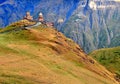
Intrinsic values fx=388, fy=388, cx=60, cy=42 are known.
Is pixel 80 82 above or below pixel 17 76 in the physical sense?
below

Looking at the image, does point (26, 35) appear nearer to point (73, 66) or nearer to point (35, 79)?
point (73, 66)

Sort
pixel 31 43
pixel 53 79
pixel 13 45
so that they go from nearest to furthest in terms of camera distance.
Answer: pixel 53 79, pixel 13 45, pixel 31 43

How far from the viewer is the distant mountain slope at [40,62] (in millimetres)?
108062

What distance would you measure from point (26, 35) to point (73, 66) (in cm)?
4459

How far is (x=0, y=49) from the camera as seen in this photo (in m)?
141

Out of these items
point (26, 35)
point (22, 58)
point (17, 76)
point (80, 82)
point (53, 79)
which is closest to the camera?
point (17, 76)

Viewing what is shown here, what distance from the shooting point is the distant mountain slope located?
10806 centimetres

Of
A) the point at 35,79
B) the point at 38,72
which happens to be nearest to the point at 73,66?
the point at 38,72

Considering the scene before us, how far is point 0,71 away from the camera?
10506 cm

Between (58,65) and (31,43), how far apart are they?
1260 inches

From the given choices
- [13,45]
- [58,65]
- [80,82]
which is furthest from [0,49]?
[80,82]

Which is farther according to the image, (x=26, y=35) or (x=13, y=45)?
(x=26, y=35)

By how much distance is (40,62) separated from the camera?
132 m

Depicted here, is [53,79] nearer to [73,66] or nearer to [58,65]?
[58,65]
